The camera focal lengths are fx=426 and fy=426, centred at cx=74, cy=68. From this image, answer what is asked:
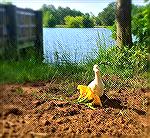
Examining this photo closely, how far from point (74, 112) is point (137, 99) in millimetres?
715

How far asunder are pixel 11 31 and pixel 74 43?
2.32 feet

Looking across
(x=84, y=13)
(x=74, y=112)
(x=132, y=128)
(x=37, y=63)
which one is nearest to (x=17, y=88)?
(x=37, y=63)

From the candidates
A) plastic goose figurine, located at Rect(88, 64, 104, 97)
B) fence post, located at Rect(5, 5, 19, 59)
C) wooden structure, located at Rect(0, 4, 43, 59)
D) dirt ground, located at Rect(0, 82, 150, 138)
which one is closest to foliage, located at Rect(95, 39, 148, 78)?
dirt ground, located at Rect(0, 82, 150, 138)

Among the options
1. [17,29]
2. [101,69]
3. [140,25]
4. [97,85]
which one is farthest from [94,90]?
[17,29]

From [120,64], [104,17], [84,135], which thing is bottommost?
[84,135]

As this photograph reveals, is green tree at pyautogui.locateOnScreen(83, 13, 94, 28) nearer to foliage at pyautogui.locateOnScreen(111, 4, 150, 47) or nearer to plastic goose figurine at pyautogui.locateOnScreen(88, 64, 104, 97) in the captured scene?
foliage at pyautogui.locateOnScreen(111, 4, 150, 47)

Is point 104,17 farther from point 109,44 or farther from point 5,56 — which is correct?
point 5,56

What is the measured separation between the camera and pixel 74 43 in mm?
4016

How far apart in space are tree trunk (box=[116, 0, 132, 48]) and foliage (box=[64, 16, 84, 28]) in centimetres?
35

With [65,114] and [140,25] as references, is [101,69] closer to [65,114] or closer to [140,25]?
[140,25]

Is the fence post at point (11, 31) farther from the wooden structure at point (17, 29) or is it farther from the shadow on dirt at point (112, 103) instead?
the shadow on dirt at point (112, 103)

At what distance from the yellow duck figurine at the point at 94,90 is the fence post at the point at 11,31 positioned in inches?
27.2

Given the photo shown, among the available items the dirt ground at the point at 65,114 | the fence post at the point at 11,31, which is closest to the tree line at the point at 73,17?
the fence post at the point at 11,31

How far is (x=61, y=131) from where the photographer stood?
319 cm
